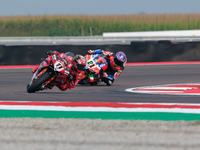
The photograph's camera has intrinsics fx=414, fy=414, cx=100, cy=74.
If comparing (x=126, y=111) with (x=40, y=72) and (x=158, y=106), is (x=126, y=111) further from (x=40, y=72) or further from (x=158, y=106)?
(x=40, y=72)

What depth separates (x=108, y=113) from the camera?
6.91 meters

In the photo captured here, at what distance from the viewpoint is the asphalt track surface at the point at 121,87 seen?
8.62m

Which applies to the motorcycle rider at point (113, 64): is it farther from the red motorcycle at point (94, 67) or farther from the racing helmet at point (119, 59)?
the red motorcycle at point (94, 67)

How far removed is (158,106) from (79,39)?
28.1m

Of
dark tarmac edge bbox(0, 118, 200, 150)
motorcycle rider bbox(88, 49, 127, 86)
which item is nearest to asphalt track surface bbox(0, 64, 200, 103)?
motorcycle rider bbox(88, 49, 127, 86)

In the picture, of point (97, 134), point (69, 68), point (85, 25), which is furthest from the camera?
point (85, 25)

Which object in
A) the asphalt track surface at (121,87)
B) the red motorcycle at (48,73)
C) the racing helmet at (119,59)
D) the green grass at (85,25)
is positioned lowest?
the green grass at (85,25)

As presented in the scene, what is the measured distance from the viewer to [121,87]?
11.2 meters

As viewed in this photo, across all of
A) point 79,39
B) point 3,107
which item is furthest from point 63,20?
point 3,107

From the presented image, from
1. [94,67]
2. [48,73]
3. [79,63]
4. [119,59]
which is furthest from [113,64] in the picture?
[48,73]

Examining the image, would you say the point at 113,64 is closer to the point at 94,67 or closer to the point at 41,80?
the point at 94,67

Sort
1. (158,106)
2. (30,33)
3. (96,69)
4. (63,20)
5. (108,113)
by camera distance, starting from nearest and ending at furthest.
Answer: (108,113), (158,106), (96,69), (30,33), (63,20)

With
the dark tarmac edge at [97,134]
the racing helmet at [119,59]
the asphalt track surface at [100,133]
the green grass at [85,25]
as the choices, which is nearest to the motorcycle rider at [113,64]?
the racing helmet at [119,59]

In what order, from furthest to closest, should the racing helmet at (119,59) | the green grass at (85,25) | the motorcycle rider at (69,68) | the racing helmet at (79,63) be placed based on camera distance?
the green grass at (85,25), the racing helmet at (119,59), the racing helmet at (79,63), the motorcycle rider at (69,68)
